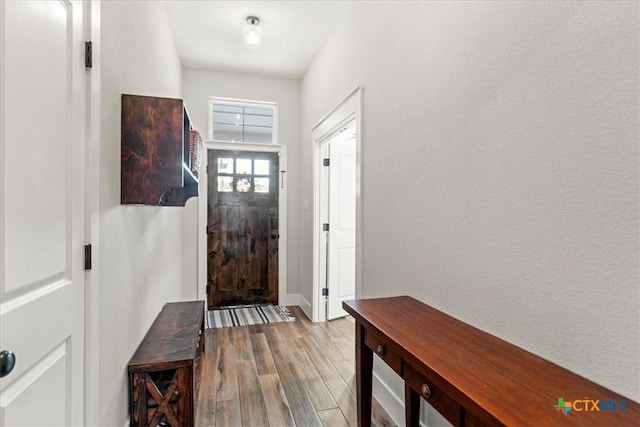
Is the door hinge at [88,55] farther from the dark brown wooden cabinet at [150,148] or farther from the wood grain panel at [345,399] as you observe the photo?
the wood grain panel at [345,399]

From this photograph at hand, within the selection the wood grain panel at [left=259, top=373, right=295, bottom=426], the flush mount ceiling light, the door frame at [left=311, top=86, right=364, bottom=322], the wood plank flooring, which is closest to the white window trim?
the door frame at [left=311, top=86, right=364, bottom=322]

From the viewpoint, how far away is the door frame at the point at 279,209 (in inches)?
158

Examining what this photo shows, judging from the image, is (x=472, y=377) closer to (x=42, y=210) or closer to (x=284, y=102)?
(x=42, y=210)

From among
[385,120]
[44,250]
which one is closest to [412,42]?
[385,120]

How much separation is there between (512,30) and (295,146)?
337 centimetres

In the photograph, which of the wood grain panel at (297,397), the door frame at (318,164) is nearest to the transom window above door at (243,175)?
the door frame at (318,164)

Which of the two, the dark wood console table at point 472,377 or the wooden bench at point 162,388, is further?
the wooden bench at point 162,388

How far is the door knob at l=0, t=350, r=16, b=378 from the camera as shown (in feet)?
2.56

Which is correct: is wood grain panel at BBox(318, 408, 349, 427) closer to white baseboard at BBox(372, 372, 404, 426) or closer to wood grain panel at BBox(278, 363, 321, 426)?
wood grain panel at BBox(278, 363, 321, 426)

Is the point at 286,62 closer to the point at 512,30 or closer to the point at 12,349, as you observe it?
the point at 512,30

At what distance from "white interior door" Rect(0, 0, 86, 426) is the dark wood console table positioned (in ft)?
3.63

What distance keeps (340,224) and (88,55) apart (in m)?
2.82

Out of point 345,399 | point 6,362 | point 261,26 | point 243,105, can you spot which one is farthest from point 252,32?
point 345,399

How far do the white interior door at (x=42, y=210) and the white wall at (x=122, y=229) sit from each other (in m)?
0.22
